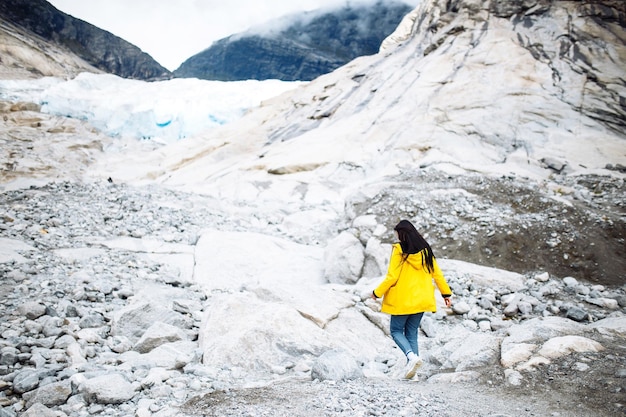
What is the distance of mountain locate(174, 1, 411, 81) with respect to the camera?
8706cm

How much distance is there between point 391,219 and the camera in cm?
1155

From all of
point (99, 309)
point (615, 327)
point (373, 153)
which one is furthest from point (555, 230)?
point (373, 153)

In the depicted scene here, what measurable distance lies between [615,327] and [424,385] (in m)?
3.24

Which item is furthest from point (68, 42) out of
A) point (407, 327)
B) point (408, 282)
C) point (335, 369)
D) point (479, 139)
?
point (335, 369)

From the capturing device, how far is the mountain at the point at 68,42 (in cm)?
5050

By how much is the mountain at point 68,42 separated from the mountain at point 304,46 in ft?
45.6

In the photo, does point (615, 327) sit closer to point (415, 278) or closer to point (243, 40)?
point (415, 278)

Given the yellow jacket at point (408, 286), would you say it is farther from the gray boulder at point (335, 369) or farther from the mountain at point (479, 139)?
the mountain at point (479, 139)

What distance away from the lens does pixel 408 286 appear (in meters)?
4.69

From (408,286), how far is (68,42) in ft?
253

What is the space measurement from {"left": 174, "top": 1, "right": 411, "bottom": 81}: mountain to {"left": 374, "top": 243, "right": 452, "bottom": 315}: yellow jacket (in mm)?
86753

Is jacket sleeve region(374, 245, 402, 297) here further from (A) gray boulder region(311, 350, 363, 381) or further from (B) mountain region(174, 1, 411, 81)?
(B) mountain region(174, 1, 411, 81)

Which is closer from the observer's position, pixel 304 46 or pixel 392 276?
pixel 392 276

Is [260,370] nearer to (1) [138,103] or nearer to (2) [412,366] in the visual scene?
(2) [412,366]
